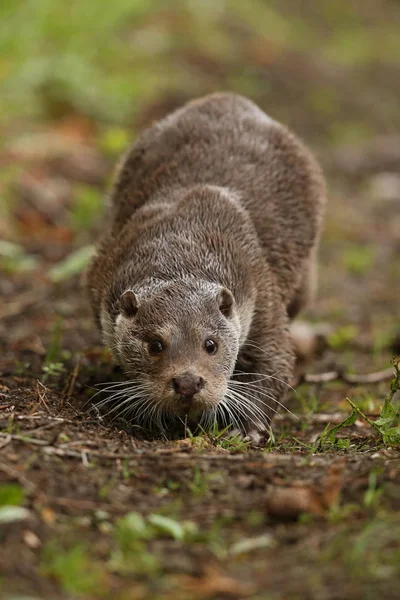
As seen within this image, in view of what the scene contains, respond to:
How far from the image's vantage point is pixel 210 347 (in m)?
4.67

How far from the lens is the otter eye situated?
460 centimetres

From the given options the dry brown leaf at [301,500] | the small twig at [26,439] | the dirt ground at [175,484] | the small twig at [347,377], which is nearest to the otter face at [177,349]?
the dirt ground at [175,484]

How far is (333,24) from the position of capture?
785 inches

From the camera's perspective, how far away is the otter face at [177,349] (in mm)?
4449

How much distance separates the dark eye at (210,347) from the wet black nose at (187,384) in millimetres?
304

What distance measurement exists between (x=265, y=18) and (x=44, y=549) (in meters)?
16.5

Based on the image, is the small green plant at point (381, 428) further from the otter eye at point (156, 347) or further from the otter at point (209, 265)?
the otter eye at point (156, 347)

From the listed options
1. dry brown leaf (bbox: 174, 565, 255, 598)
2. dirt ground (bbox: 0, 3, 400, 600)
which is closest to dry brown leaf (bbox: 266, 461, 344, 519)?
A: dirt ground (bbox: 0, 3, 400, 600)

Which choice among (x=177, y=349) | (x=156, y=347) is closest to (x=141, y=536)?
(x=177, y=349)

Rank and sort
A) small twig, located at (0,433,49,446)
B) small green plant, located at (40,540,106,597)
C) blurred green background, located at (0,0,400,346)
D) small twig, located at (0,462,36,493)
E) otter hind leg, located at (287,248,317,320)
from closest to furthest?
small green plant, located at (40,540,106,597), small twig, located at (0,462,36,493), small twig, located at (0,433,49,446), otter hind leg, located at (287,248,317,320), blurred green background, located at (0,0,400,346)

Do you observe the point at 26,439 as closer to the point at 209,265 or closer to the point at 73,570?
Answer: the point at 73,570

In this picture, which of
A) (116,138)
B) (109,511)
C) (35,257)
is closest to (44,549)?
(109,511)

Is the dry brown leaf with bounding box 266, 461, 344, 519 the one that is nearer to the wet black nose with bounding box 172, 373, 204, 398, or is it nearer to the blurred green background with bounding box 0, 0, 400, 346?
the wet black nose with bounding box 172, 373, 204, 398

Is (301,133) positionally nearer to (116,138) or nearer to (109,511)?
(116,138)
